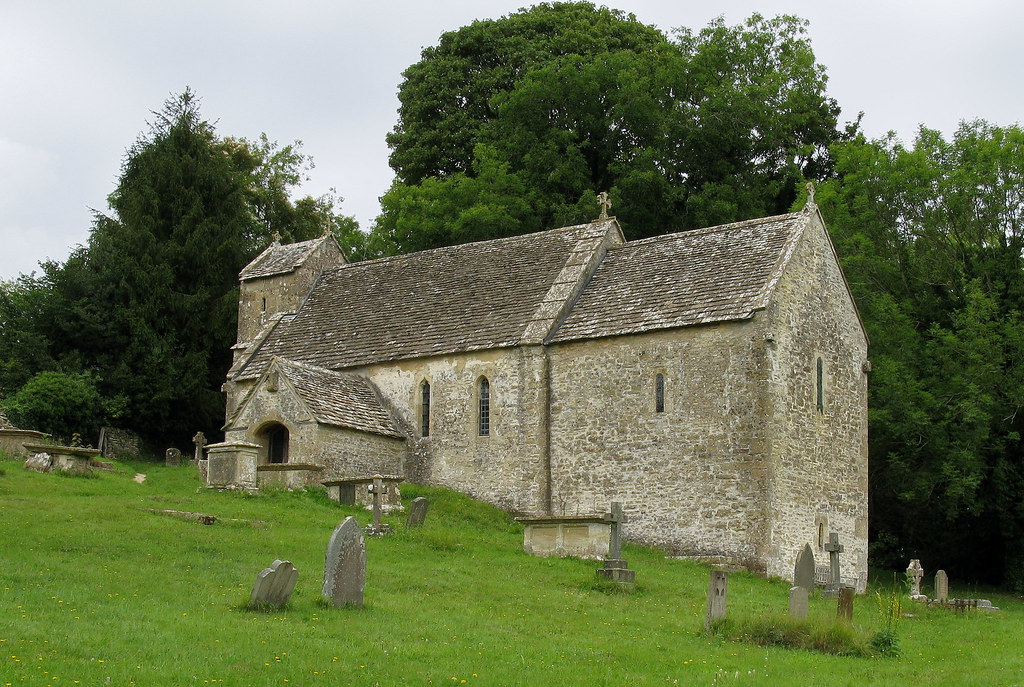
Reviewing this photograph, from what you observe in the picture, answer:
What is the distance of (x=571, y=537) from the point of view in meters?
27.6

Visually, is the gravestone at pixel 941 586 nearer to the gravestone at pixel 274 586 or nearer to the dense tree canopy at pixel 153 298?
the gravestone at pixel 274 586

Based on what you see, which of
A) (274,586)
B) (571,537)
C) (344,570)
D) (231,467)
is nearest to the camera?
(274,586)

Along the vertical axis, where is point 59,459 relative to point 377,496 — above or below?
above

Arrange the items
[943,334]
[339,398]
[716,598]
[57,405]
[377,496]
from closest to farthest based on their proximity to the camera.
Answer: [716,598] < [377,496] < [339,398] < [943,334] < [57,405]

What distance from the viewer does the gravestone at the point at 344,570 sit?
1934 centimetres

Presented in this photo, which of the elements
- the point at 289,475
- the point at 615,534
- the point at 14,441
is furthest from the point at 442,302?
the point at 615,534

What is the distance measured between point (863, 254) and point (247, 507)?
915 inches

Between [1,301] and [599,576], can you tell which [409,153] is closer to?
[1,301]

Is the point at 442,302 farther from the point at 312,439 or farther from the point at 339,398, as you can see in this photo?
the point at 312,439

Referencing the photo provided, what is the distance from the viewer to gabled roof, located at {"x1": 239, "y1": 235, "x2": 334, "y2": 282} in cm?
4522

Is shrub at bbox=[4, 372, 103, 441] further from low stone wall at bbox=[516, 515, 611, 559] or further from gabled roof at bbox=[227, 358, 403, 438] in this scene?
low stone wall at bbox=[516, 515, 611, 559]

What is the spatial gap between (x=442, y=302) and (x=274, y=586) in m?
21.4

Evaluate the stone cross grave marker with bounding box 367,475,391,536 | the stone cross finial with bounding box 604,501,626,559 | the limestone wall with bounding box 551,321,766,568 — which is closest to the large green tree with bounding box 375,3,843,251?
the limestone wall with bounding box 551,321,766,568

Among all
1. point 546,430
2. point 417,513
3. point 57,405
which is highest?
point 57,405
